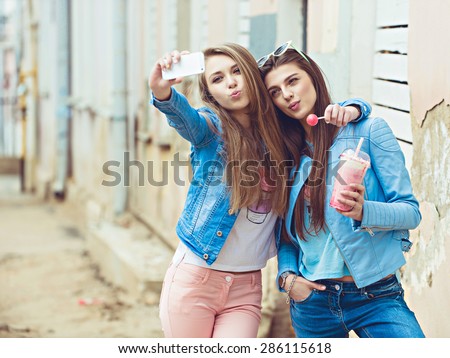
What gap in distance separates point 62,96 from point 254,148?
11579mm

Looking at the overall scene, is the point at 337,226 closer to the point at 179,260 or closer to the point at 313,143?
the point at 313,143

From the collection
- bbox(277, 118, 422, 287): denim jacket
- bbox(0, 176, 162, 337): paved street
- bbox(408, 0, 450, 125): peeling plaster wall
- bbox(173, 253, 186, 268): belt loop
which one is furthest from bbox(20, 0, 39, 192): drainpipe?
bbox(277, 118, 422, 287): denim jacket

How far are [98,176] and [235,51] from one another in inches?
362

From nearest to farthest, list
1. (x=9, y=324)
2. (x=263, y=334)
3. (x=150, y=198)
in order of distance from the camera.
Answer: (x=263, y=334) → (x=9, y=324) → (x=150, y=198)

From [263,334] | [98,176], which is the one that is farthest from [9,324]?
[98,176]

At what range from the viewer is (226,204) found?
3.49 m

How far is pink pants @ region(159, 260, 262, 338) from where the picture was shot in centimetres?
351

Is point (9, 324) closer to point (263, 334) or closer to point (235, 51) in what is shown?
point (263, 334)

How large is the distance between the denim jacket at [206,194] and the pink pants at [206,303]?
0.33 ft

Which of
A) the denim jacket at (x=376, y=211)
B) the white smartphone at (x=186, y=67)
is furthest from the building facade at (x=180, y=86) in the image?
the denim jacket at (x=376, y=211)

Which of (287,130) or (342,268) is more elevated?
(287,130)

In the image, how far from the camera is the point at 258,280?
363 cm

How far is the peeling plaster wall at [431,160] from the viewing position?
4.05 meters

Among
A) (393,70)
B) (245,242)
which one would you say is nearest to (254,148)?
(245,242)
